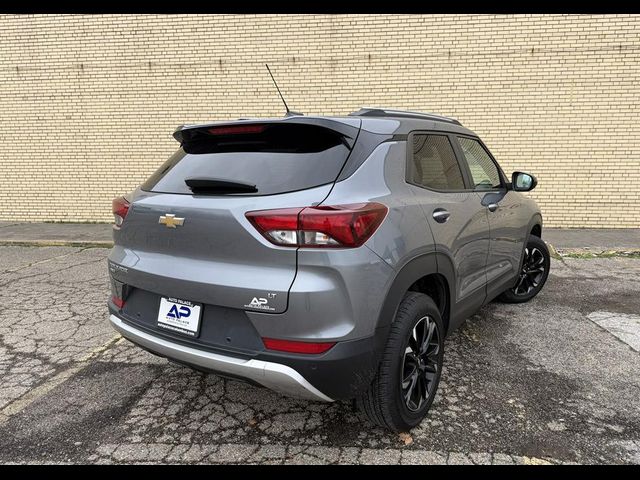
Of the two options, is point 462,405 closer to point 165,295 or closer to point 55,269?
point 165,295

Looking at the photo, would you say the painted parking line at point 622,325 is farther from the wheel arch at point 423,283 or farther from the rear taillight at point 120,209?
the rear taillight at point 120,209

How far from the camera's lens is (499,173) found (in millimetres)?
3750

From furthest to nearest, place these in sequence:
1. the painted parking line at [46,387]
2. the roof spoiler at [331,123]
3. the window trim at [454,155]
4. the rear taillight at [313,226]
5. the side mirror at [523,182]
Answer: the side mirror at [523,182] → the painted parking line at [46,387] → the window trim at [454,155] → the roof spoiler at [331,123] → the rear taillight at [313,226]

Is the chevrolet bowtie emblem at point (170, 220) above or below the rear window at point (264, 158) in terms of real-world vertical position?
below

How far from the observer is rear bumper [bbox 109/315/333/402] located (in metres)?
1.96

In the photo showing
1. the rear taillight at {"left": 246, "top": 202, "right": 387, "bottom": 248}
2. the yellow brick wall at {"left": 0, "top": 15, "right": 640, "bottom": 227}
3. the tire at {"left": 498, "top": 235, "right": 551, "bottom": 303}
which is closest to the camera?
the rear taillight at {"left": 246, "top": 202, "right": 387, "bottom": 248}

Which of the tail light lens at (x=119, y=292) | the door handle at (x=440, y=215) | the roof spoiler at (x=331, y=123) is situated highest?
the roof spoiler at (x=331, y=123)

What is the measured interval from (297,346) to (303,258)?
15.3 inches

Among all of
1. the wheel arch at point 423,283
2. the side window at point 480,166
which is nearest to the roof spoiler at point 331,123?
the wheel arch at point 423,283

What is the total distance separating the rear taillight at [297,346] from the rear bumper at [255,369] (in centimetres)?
7

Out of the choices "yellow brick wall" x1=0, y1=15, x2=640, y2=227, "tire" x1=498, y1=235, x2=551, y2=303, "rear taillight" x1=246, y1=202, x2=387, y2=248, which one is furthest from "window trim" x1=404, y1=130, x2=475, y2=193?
"yellow brick wall" x1=0, y1=15, x2=640, y2=227

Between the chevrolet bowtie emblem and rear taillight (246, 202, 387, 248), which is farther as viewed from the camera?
the chevrolet bowtie emblem

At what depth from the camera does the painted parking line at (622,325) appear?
3662 millimetres

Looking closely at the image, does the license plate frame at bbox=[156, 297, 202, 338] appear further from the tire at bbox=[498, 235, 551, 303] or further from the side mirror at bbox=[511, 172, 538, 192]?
the tire at bbox=[498, 235, 551, 303]
